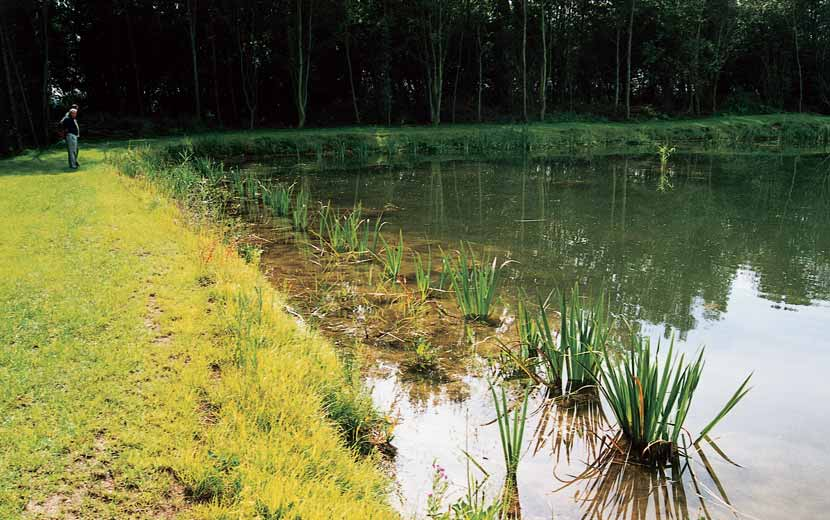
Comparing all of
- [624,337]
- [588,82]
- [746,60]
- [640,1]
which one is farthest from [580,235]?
[746,60]

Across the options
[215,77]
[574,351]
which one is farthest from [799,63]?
[574,351]

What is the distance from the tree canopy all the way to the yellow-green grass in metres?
25.6

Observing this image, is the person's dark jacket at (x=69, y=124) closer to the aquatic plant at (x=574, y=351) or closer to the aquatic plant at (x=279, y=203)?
the aquatic plant at (x=279, y=203)

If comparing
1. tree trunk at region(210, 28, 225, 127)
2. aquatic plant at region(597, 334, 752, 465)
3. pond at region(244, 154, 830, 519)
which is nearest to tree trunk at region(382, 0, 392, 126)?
tree trunk at region(210, 28, 225, 127)

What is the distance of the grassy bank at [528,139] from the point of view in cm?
2647

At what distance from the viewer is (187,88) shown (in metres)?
37.0

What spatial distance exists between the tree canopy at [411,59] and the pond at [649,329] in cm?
1960

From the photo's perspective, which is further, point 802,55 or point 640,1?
point 802,55

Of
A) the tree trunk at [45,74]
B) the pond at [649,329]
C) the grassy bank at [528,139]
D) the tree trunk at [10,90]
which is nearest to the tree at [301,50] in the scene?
the grassy bank at [528,139]

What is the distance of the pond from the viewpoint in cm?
397

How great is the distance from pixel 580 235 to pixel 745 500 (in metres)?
7.66

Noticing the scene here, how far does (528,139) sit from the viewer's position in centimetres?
2859

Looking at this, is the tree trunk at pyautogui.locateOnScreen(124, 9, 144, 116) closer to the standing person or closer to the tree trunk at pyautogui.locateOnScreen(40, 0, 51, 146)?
the tree trunk at pyautogui.locateOnScreen(40, 0, 51, 146)

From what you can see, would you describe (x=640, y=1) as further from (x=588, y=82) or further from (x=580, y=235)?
(x=580, y=235)
